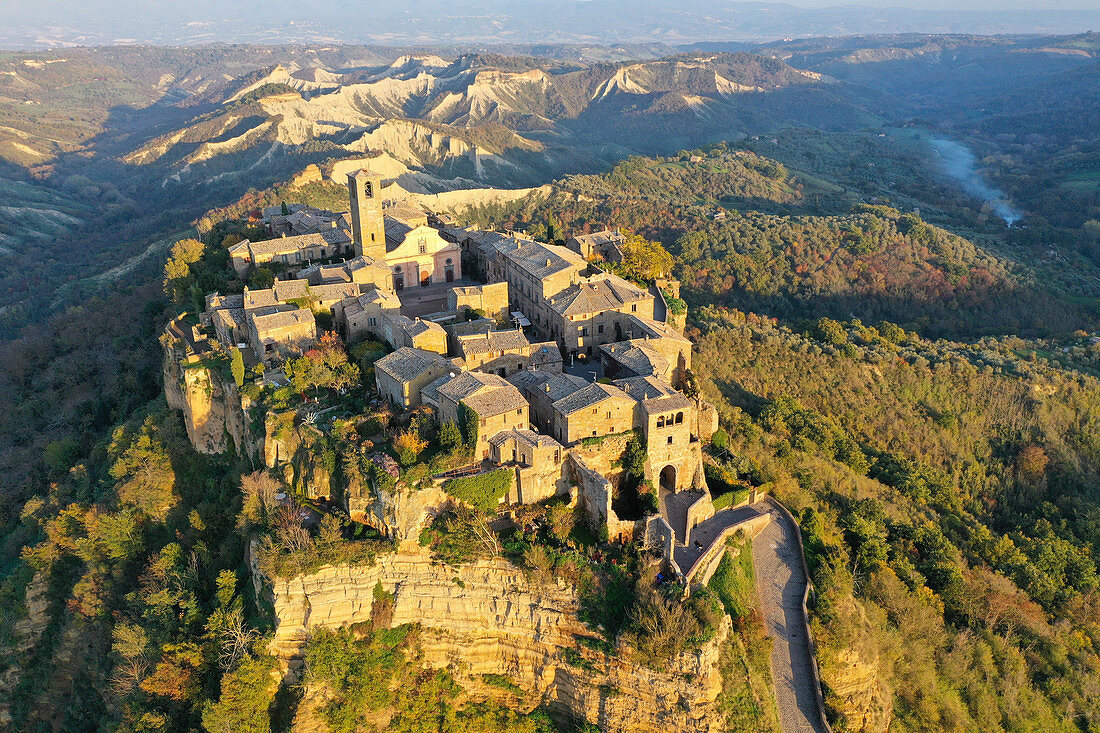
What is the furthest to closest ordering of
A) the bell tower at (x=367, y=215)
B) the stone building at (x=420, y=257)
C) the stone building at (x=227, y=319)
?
1. the stone building at (x=420, y=257)
2. the bell tower at (x=367, y=215)
3. the stone building at (x=227, y=319)

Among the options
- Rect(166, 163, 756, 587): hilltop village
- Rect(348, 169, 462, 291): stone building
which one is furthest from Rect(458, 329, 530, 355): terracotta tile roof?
Rect(348, 169, 462, 291): stone building

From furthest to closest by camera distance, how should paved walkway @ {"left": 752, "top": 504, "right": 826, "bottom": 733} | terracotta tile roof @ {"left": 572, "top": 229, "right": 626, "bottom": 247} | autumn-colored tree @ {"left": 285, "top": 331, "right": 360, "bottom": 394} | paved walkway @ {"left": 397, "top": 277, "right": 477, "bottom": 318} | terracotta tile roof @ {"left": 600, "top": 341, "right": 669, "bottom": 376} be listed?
terracotta tile roof @ {"left": 572, "top": 229, "right": 626, "bottom": 247}
paved walkway @ {"left": 397, "top": 277, "right": 477, "bottom": 318}
terracotta tile roof @ {"left": 600, "top": 341, "right": 669, "bottom": 376}
autumn-colored tree @ {"left": 285, "top": 331, "right": 360, "bottom": 394}
paved walkway @ {"left": 752, "top": 504, "right": 826, "bottom": 733}

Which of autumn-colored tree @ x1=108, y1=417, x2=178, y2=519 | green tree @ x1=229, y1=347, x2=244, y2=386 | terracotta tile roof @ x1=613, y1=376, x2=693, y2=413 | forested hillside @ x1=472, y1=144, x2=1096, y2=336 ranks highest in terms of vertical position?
terracotta tile roof @ x1=613, y1=376, x2=693, y2=413

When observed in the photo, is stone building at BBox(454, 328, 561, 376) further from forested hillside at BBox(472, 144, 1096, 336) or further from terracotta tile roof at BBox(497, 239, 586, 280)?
forested hillside at BBox(472, 144, 1096, 336)

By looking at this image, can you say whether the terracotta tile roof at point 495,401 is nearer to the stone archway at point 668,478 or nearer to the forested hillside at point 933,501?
the stone archway at point 668,478

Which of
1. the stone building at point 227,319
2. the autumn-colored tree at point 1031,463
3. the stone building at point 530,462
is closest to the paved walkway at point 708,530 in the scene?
the stone building at point 530,462

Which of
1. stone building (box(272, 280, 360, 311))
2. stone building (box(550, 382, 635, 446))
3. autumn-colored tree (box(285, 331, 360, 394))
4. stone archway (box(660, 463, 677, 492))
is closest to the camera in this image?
stone building (box(550, 382, 635, 446))
